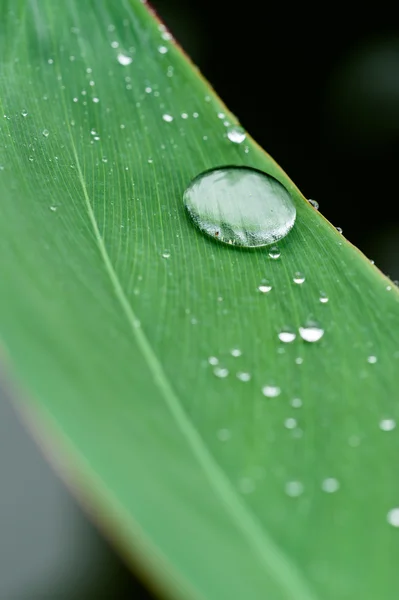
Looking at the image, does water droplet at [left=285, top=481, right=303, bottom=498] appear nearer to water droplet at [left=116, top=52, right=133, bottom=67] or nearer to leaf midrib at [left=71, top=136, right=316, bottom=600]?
leaf midrib at [left=71, top=136, right=316, bottom=600]

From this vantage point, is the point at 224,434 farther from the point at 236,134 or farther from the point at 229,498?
the point at 236,134

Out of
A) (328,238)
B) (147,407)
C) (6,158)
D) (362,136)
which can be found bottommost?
(362,136)

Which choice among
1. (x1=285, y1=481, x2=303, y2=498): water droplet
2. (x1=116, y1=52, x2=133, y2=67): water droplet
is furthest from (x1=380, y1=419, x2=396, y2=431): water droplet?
(x1=116, y1=52, x2=133, y2=67): water droplet

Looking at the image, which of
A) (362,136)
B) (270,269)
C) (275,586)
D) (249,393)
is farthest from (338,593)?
(362,136)

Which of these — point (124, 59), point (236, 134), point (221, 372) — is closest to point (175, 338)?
point (221, 372)

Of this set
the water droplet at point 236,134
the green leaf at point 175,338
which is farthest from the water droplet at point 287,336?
the water droplet at point 236,134

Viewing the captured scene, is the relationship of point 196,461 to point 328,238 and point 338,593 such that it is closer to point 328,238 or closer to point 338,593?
point 338,593

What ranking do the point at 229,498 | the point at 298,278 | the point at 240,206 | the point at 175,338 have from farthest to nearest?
the point at 240,206
the point at 298,278
the point at 175,338
the point at 229,498
